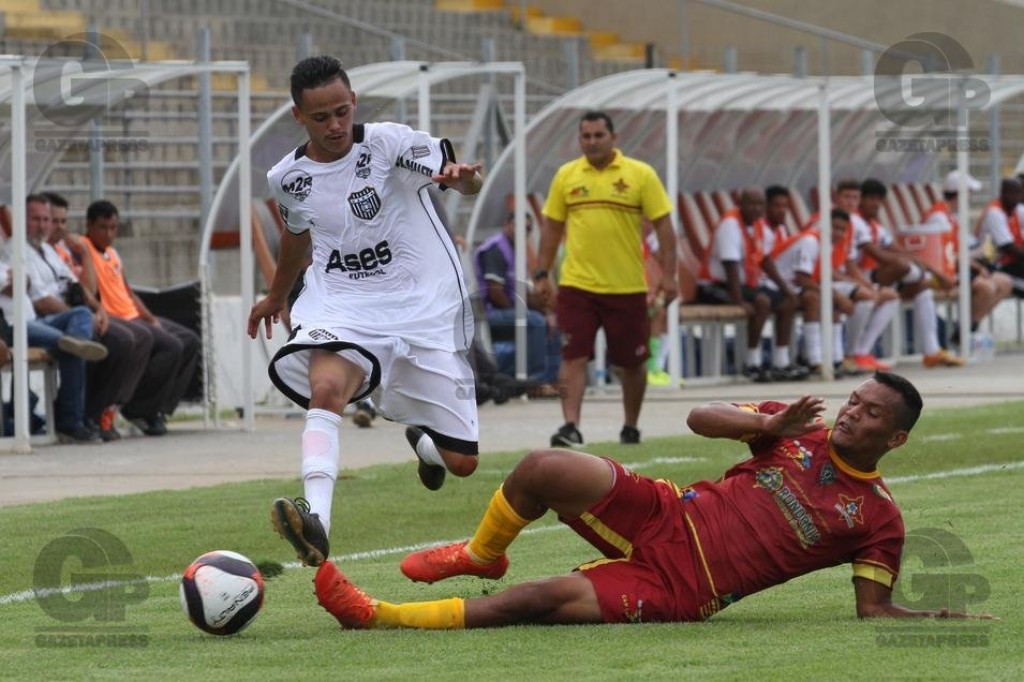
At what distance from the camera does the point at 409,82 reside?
62.5 ft

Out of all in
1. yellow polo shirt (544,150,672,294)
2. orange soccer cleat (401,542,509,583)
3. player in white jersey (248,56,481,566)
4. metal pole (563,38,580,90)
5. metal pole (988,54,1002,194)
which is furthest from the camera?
metal pole (988,54,1002,194)

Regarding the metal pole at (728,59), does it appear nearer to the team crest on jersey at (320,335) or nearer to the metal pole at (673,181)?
the metal pole at (673,181)

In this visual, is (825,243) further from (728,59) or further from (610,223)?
(610,223)

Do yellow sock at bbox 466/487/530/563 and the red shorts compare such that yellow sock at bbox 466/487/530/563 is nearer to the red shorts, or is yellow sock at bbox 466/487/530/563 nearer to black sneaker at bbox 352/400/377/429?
the red shorts

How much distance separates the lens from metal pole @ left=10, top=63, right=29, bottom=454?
1444cm

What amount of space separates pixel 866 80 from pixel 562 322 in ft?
33.8

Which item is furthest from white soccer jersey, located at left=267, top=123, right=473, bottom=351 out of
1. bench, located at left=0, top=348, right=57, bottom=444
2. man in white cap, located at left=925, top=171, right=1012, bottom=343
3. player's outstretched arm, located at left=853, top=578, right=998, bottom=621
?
man in white cap, located at left=925, top=171, right=1012, bottom=343

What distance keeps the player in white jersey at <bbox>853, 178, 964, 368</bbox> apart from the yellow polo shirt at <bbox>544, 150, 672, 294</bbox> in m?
9.09

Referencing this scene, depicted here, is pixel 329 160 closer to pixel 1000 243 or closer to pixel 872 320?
pixel 872 320

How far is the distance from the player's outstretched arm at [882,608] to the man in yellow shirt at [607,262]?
759cm

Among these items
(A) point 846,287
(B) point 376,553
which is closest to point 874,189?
(A) point 846,287

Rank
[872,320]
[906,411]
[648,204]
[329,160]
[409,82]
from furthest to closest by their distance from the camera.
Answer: [872,320]
[409,82]
[648,204]
[329,160]
[906,411]

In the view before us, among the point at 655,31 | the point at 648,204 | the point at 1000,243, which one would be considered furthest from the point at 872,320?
the point at 648,204
